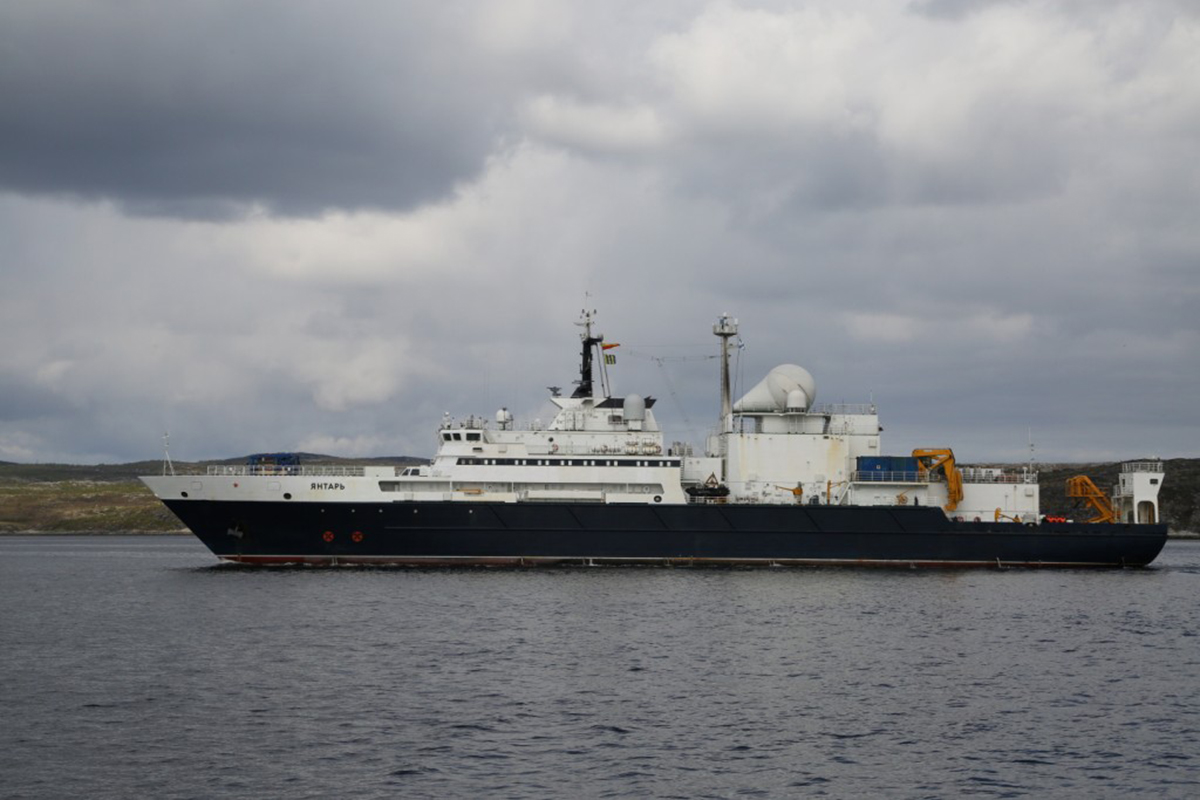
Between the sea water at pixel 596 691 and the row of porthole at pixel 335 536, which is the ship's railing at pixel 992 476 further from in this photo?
the row of porthole at pixel 335 536

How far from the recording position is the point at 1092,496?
184 feet

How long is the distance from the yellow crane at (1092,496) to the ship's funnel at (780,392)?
13.2m

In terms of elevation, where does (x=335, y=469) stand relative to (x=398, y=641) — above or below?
above

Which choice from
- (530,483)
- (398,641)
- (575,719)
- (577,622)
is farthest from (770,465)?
(575,719)

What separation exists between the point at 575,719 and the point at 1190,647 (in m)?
19.4

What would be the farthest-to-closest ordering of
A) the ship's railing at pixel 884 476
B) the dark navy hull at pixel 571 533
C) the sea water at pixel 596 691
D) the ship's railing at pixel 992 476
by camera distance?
the ship's railing at pixel 992 476
the ship's railing at pixel 884 476
the dark navy hull at pixel 571 533
the sea water at pixel 596 691

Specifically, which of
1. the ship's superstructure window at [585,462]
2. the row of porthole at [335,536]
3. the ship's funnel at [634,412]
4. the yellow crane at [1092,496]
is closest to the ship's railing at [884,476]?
the ship's superstructure window at [585,462]

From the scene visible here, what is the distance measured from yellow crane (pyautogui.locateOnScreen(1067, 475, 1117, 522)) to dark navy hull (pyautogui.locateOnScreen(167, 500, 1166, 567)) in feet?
22.6

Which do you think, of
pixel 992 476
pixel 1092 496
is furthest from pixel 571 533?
pixel 1092 496

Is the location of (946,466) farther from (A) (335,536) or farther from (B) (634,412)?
(A) (335,536)

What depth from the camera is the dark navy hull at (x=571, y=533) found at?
166 feet

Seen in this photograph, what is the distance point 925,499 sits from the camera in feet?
179

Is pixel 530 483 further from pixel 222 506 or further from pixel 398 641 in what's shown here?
pixel 398 641

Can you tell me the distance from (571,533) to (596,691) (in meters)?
24.9
